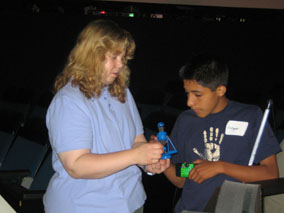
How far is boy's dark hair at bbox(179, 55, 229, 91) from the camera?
1559 millimetres

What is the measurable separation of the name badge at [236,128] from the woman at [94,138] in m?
0.40

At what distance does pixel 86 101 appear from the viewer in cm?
117

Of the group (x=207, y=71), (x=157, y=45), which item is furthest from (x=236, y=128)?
(x=157, y=45)

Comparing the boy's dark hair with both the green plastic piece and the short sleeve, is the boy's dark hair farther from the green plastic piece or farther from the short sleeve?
the short sleeve

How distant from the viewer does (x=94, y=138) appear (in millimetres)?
1179

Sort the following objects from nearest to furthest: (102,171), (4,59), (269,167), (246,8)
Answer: (102,171) < (269,167) < (246,8) < (4,59)

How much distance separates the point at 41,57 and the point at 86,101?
383cm

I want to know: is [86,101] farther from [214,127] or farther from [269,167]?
[269,167]

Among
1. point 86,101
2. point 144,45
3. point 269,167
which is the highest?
point 144,45

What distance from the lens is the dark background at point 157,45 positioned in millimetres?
4148

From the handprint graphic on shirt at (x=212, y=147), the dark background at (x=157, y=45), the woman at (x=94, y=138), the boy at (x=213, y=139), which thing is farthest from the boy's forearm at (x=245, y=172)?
the dark background at (x=157, y=45)

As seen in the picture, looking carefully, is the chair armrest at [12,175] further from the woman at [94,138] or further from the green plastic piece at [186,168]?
the green plastic piece at [186,168]

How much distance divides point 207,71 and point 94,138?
68cm

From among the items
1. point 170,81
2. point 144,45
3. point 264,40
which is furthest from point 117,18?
point 264,40
